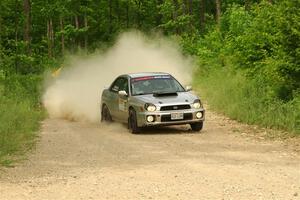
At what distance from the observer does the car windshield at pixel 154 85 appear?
17230mm

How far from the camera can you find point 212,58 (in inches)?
1270

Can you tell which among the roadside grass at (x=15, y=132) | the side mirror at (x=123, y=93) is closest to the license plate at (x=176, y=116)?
the side mirror at (x=123, y=93)

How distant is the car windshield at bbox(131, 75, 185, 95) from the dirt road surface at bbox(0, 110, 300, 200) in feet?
4.80

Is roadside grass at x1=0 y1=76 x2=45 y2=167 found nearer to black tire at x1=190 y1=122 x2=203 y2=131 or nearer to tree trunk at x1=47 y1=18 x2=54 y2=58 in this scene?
black tire at x1=190 y1=122 x2=203 y2=131

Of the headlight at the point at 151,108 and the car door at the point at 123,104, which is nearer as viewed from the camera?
the headlight at the point at 151,108

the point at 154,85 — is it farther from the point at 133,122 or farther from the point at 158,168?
the point at 158,168

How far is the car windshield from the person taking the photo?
17230mm

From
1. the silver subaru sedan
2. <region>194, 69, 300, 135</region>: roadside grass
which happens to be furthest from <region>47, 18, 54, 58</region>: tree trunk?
the silver subaru sedan

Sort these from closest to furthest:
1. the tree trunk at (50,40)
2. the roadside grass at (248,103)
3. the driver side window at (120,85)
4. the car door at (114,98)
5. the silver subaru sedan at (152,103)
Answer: the roadside grass at (248,103), the silver subaru sedan at (152,103), the driver side window at (120,85), the car door at (114,98), the tree trunk at (50,40)

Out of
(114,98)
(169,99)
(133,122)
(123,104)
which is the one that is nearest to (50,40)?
(114,98)

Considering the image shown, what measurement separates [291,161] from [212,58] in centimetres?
2127

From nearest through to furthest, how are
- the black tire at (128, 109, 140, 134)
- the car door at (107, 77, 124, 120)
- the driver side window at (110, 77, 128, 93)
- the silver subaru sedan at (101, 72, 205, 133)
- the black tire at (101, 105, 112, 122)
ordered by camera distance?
1. the silver subaru sedan at (101, 72, 205, 133)
2. the black tire at (128, 109, 140, 134)
3. the driver side window at (110, 77, 128, 93)
4. the car door at (107, 77, 124, 120)
5. the black tire at (101, 105, 112, 122)

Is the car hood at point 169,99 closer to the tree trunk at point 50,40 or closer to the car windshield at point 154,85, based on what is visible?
the car windshield at point 154,85

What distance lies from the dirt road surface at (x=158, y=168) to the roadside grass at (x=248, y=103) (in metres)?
0.92
